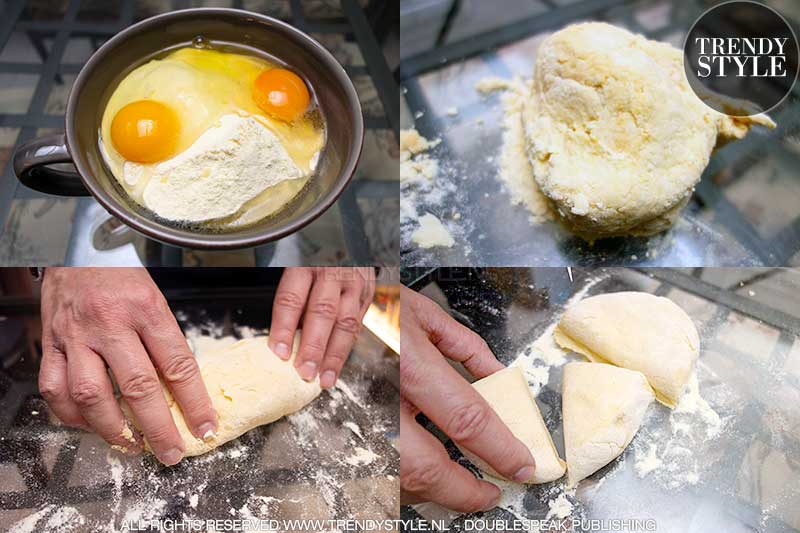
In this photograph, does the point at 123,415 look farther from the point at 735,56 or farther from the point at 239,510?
the point at 735,56

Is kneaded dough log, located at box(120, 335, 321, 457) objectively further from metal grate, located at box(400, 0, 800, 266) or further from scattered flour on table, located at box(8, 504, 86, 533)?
metal grate, located at box(400, 0, 800, 266)

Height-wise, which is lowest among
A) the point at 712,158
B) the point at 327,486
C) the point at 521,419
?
the point at 327,486

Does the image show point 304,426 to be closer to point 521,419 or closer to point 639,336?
point 521,419

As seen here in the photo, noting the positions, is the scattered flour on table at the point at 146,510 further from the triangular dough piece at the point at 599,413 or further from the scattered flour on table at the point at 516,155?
the scattered flour on table at the point at 516,155

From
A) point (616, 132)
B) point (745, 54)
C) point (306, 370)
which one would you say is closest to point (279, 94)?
point (306, 370)

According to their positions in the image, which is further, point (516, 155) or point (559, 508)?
point (516, 155)

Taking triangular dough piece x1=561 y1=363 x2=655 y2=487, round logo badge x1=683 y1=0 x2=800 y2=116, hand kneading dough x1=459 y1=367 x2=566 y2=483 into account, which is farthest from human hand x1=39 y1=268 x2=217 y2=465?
round logo badge x1=683 y1=0 x2=800 y2=116

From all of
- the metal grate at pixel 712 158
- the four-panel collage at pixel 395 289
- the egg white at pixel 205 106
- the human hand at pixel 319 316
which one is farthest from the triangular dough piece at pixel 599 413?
the egg white at pixel 205 106
